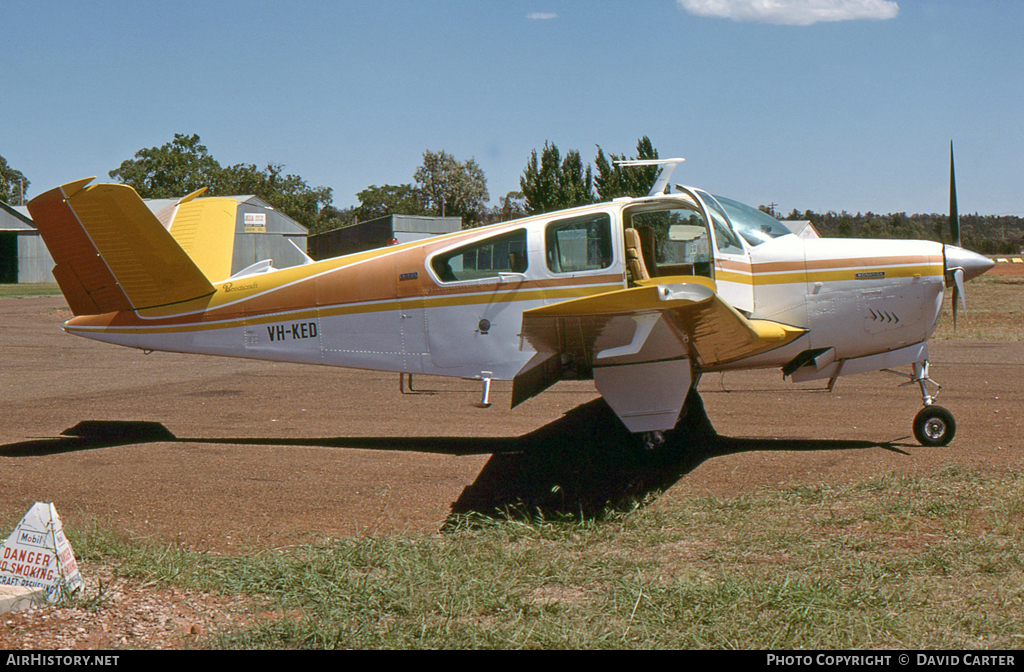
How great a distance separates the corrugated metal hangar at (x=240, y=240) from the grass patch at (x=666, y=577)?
113ft

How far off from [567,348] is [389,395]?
573 cm

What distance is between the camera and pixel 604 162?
137 ft

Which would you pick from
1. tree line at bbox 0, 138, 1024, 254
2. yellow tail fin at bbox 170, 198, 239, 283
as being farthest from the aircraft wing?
tree line at bbox 0, 138, 1024, 254

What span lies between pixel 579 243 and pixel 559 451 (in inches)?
84.2

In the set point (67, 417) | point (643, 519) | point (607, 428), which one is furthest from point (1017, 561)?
point (67, 417)

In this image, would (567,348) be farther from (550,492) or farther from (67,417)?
(67,417)

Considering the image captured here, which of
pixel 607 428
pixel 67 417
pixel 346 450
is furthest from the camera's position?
pixel 67 417

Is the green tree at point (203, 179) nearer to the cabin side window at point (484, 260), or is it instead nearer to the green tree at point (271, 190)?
the green tree at point (271, 190)

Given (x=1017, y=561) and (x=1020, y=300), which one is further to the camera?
(x=1020, y=300)

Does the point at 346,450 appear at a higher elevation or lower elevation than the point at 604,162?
lower

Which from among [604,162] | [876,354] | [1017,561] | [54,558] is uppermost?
[604,162]

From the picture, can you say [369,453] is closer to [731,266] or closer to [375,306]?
[375,306]

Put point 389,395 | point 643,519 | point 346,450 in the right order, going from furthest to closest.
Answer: point 389,395
point 346,450
point 643,519

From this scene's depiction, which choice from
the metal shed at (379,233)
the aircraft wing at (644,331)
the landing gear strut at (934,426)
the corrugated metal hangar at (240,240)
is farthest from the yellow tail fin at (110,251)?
the metal shed at (379,233)
